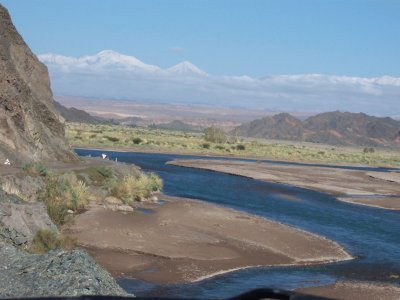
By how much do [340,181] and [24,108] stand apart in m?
28.7

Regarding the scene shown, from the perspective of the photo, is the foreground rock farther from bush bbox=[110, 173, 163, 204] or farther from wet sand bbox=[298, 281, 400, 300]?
bush bbox=[110, 173, 163, 204]

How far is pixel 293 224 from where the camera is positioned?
27.8 metres

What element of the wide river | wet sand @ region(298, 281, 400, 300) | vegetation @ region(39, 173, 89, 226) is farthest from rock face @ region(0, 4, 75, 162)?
wet sand @ region(298, 281, 400, 300)

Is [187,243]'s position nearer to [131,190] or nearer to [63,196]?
[63,196]

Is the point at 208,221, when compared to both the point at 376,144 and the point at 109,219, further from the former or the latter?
the point at 376,144

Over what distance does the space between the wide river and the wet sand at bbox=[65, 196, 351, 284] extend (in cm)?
80

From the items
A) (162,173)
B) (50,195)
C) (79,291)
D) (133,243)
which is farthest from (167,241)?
(162,173)

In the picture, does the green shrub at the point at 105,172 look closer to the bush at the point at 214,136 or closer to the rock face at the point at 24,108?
the rock face at the point at 24,108

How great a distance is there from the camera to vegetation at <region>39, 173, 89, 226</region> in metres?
20.6

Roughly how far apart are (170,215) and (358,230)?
8151mm

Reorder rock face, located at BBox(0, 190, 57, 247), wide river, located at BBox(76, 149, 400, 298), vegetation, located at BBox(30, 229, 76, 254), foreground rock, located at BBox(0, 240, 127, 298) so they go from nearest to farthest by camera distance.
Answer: foreground rock, located at BBox(0, 240, 127, 298) → rock face, located at BBox(0, 190, 57, 247) → vegetation, located at BBox(30, 229, 76, 254) → wide river, located at BBox(76, 149, 400, 298)

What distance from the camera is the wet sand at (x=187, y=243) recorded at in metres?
17.5

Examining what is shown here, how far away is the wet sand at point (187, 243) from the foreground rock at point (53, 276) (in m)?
4.10

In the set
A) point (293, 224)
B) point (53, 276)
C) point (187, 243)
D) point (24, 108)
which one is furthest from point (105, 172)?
point (53, 276)
